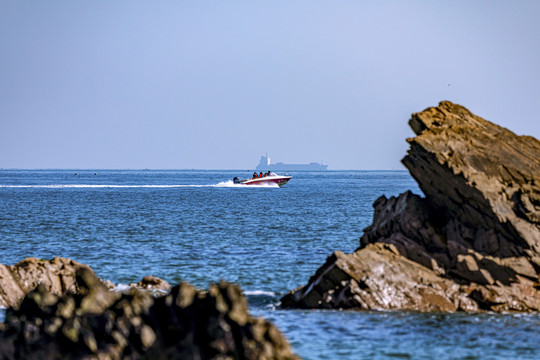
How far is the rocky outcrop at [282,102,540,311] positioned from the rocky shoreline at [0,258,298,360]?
35.2 ft

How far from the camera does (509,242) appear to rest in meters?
26.6

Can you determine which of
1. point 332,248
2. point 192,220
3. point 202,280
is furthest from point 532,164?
point 192,220

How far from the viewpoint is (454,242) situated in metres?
27.3

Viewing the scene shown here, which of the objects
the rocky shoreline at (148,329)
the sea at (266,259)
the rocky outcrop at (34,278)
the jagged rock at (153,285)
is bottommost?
the sea at (266,259)

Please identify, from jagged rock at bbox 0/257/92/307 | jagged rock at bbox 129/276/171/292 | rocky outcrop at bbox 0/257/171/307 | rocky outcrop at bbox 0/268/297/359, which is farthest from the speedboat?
rocky outcrop at bbox 0/268/297/359

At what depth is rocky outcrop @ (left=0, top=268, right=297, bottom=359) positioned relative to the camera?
14.8 m

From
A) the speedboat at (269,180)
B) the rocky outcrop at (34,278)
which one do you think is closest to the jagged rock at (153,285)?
the rocky outcrop at (34,278)

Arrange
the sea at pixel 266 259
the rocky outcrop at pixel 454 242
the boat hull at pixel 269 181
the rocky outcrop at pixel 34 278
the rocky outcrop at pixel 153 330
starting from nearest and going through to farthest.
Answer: the rocky outcrop at pixel 153 330 < the sea at pixel 266 259 < the rocky outcrop at pixel 454 242 < the rocky outcrop at pixel 34 278 < the boat hull at pixel 269 181

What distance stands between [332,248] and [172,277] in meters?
14.9

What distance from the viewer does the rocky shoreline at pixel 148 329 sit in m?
14.8

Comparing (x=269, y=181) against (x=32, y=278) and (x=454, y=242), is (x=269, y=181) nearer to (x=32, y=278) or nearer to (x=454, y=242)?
(x=32, y=278)

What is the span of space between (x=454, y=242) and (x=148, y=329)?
1518cm

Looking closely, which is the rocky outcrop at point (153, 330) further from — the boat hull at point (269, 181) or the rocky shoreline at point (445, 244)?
the boat hull at point (269, 181)

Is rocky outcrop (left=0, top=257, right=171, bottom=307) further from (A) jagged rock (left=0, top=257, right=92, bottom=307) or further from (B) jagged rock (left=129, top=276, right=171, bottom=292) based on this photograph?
(B) jagged rock (left=129, top=276, right=171, bottom=292)
